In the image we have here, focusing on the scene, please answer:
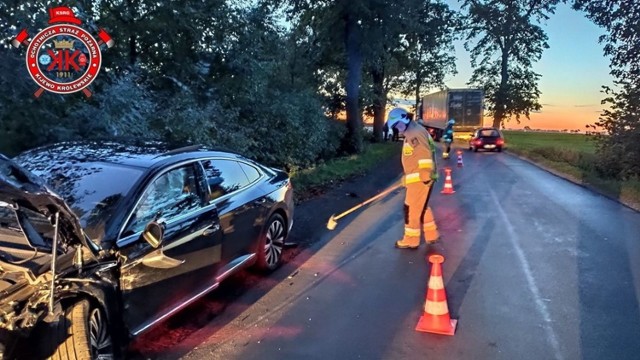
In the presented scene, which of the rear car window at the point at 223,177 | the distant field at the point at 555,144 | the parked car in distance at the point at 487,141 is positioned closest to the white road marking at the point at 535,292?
the rear car window at the point at 223,177

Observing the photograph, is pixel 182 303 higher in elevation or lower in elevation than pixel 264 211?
lower

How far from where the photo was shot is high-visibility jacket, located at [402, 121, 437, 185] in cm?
769

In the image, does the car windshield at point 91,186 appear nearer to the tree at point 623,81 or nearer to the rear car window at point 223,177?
the rear car window at point 223,177

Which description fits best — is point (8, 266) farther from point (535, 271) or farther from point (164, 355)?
point (535, 271)

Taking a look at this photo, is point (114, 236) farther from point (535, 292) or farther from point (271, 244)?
point (535, 292)

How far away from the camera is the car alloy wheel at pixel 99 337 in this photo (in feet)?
11.2

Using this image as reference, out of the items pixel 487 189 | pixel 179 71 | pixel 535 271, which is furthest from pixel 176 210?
pixel 487 189

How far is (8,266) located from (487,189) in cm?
1264

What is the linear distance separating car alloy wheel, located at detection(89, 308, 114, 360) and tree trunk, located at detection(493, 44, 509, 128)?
172ft

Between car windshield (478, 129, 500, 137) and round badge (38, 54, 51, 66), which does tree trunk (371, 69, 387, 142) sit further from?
round badge (38, 54, 51, 66)

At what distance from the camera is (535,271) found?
6473 millimetres

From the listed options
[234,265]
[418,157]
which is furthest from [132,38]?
[234,265]

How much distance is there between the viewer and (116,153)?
4855 millimetres

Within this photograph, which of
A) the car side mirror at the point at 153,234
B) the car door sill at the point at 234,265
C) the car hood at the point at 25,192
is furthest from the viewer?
the car door sill at the point at 234,265
